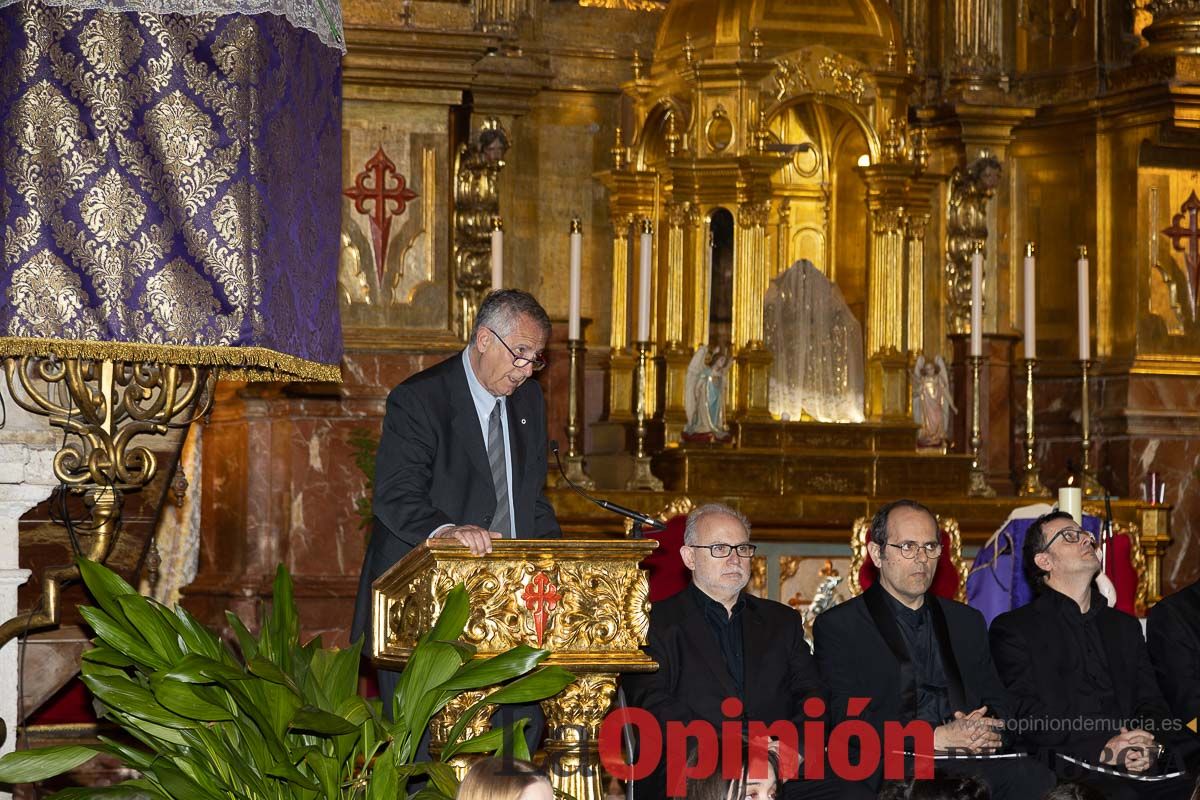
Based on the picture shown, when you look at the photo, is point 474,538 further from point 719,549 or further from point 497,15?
point 497,15

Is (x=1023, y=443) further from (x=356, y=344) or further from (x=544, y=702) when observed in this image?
(x=544, y=702)

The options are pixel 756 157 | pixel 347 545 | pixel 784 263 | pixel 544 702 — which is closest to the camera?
pixel 544 702

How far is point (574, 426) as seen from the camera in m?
8.67

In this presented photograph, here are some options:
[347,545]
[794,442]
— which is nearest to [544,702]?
[347,545]

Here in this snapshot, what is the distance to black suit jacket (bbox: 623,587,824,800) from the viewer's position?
514 cm

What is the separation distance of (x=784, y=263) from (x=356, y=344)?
98.0 inches

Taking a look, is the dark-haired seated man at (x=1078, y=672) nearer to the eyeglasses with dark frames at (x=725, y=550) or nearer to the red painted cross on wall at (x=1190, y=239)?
the eyeglasses with dark frames at (x=725, y=550)

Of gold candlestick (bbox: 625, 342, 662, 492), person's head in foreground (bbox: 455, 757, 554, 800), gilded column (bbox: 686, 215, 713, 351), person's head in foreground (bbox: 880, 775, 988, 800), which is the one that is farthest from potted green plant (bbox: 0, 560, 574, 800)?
gilded column (bbox: 686, 215, 713, 351)

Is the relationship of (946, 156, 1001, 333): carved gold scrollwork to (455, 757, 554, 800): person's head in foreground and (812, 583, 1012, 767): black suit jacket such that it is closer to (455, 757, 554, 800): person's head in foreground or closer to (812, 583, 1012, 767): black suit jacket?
(812, 583, 1012, 767): black suit jacket

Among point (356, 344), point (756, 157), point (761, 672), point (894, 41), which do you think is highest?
point (894, 41)

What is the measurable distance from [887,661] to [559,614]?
1.46 metres

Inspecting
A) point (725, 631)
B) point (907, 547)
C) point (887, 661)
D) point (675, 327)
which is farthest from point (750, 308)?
point (725, 631)

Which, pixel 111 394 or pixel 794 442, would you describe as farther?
pixel 794 442

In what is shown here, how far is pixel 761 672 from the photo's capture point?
5312 mm
